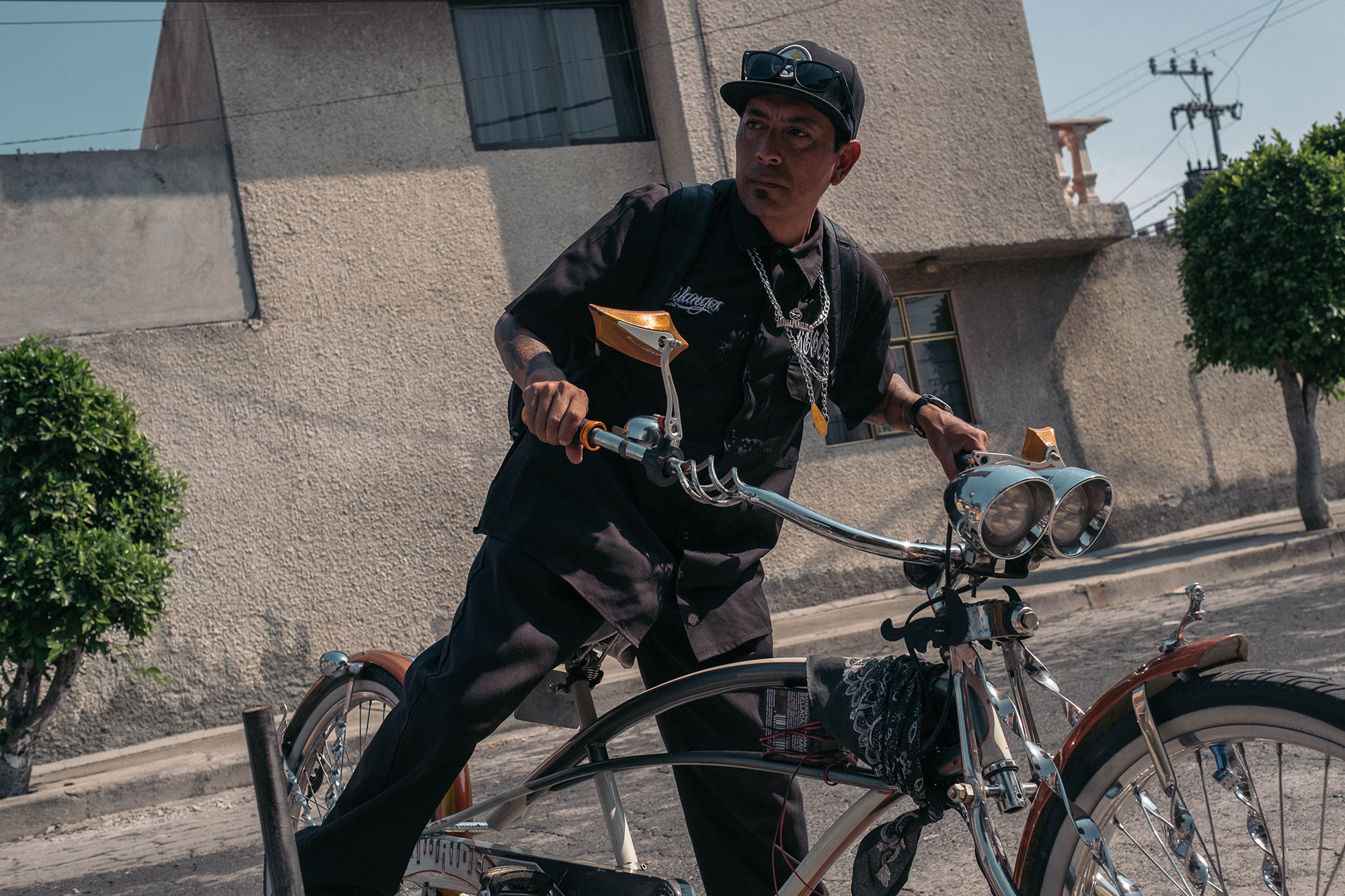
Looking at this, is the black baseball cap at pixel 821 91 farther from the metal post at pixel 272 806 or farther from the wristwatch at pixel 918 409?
the metal post at pixel 272 806

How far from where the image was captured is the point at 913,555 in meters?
1.53

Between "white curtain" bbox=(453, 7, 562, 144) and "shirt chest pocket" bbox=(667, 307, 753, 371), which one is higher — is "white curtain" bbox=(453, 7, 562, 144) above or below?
above

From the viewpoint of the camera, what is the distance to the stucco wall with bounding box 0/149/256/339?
6621mm

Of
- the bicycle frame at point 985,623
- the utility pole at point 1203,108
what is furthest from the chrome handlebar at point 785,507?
the utility pole at point 1203,108

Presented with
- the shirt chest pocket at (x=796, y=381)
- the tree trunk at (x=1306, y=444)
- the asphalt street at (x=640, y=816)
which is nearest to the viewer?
the shirt chest pocket at (x=796, y=381)

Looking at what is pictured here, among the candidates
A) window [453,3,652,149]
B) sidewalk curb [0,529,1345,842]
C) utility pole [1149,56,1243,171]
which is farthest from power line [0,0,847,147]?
utility pole [1149,56,1243,171]

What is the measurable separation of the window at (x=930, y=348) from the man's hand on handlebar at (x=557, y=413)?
7950mm

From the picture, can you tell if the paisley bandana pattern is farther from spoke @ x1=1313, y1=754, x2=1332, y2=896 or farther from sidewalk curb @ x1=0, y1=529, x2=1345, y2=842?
sidewalk curb @ x1=0, y1=529, x2=1345, y2=842

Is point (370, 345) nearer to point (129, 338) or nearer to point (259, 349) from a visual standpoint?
point (259, 349)

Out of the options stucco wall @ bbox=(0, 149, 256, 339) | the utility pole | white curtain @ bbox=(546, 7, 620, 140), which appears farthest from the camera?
the utility pole

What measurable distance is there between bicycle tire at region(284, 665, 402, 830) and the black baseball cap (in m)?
1.51

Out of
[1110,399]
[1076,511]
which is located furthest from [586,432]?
[1110,399]

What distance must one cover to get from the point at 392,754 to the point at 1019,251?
899 centimetres

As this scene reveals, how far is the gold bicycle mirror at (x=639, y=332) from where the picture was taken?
1.52 meters
